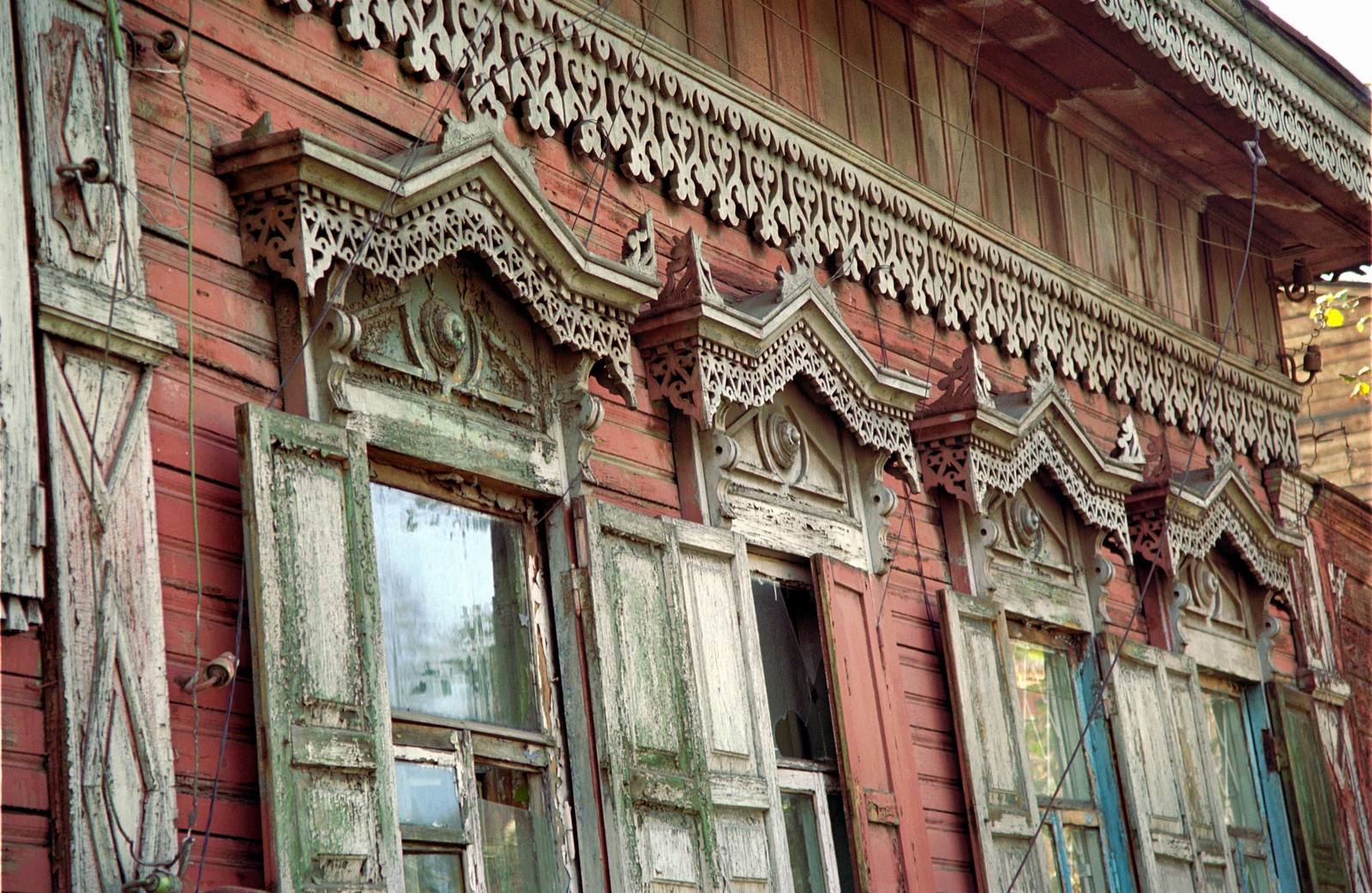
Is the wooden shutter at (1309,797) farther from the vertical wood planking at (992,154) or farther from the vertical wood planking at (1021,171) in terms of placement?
the vertical wood planking at (992,154)

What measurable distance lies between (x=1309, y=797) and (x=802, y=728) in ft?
13.7

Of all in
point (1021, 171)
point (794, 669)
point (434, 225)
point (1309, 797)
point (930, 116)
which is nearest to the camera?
point (434, 225)

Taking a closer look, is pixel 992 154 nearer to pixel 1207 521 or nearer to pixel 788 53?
pixel 788 53

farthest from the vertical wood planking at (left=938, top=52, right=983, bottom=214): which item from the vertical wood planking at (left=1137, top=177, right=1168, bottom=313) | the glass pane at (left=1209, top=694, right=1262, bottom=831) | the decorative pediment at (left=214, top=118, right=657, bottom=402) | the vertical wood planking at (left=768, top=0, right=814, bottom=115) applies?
the glass pane at (left=1209, top=694, right=1262, bottom=831)

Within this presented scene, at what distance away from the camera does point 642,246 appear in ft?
21.6

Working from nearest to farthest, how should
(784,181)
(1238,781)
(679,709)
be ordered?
1. (679,709)
2. (784,181)
3. (1238,781)

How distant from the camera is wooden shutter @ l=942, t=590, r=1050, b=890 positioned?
745 centimetres

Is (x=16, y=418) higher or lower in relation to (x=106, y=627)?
higher

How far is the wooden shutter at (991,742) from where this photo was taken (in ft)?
24.4

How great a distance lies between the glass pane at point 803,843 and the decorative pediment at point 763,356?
4.13 ft

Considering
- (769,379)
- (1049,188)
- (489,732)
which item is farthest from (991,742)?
(1049,188)

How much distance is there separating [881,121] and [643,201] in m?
1.77

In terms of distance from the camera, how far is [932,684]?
7648mm

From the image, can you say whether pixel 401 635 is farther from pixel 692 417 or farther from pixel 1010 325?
pixel 1010 325
